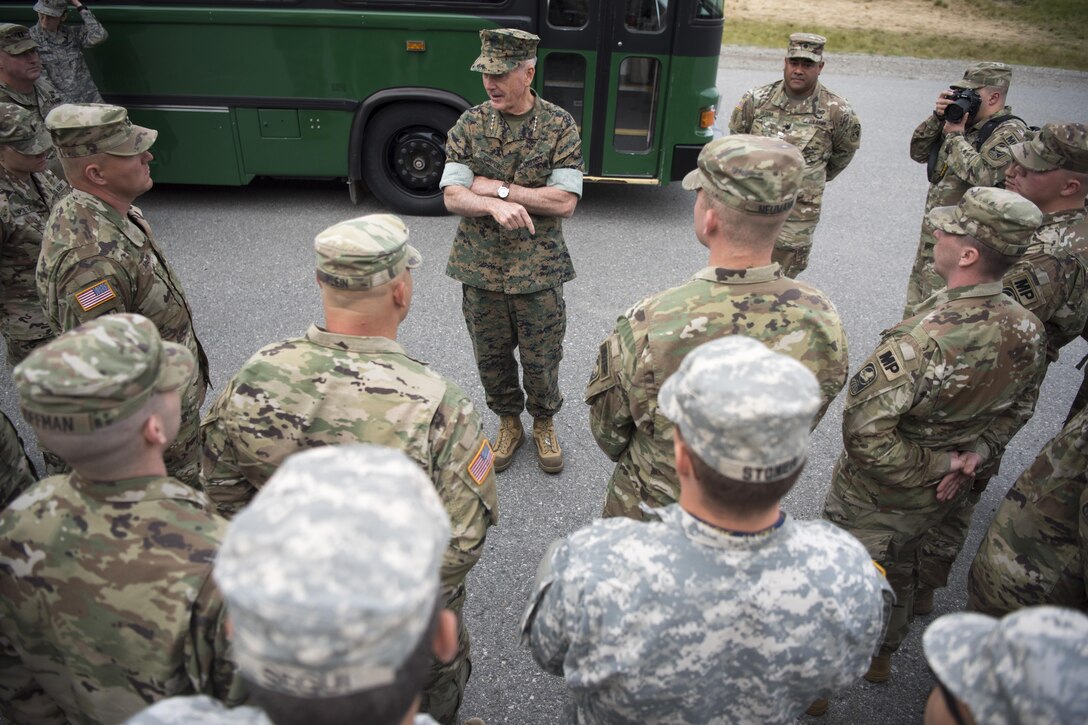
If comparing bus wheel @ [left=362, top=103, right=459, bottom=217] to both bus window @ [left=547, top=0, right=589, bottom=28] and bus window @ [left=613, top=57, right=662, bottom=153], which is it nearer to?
bus window @ [left=547, top=0, right=589, bottom=28]

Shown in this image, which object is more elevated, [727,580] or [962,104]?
[962,104]

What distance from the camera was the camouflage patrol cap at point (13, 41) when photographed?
4.66 meters

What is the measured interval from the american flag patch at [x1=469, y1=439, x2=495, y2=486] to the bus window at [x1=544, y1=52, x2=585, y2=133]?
4.80 m

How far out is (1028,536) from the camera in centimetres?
209

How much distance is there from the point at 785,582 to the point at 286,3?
20.8 ft

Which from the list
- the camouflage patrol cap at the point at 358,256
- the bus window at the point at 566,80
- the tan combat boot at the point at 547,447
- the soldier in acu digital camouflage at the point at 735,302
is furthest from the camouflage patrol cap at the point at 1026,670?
the bus window at the point at 566,80

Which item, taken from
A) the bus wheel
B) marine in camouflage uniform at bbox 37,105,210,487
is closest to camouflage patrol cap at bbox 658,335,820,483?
marine in camouflage uniform at bbox 37,105,210,487

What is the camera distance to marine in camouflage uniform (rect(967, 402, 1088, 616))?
6.56 feet

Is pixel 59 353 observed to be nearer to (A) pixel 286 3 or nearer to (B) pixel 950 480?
(B) pixel 950 480

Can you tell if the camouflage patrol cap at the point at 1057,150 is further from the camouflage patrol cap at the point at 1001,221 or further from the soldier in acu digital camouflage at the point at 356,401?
the soldier in acu digital camouflage at the point at 356,401

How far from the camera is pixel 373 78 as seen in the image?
6.30 meters

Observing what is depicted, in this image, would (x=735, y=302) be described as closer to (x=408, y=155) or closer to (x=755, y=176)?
(x=755, y=176)

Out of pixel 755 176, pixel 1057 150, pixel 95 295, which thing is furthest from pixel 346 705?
pixel 1057 150

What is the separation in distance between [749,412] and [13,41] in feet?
18.3
